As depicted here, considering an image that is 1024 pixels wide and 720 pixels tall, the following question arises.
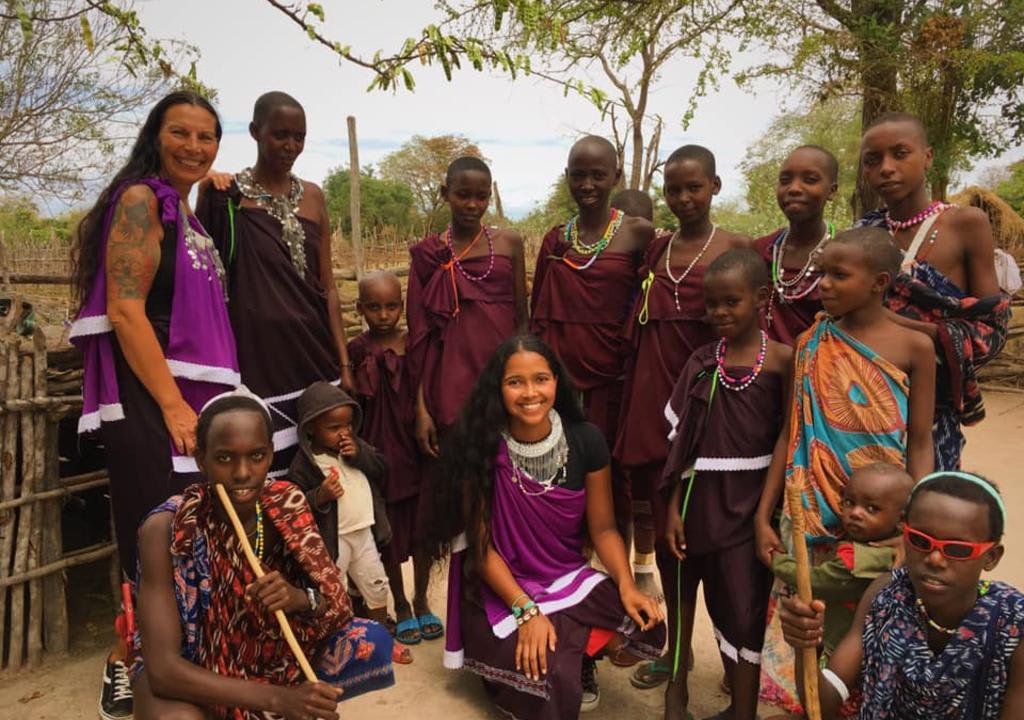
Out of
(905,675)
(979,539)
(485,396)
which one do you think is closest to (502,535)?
(485,396)

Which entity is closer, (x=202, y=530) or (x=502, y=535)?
(x=202, y=530)

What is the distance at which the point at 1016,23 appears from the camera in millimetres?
8547

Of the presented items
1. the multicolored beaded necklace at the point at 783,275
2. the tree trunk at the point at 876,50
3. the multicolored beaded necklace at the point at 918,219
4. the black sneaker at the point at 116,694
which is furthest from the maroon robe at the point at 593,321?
the tree trunk at the point at 876,50

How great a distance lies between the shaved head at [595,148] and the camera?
337 centimetres

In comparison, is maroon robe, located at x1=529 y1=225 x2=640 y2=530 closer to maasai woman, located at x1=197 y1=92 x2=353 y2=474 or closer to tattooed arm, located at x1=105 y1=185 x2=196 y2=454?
maasai woman, located at x1=197 y1=92 x2=353 y2=474

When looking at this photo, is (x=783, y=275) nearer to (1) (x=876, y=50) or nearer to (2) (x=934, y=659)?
(2) (x=934, y=659)

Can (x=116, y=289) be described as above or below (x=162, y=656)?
above

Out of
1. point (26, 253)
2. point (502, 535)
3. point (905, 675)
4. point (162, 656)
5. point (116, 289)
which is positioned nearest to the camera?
point (905, 675)

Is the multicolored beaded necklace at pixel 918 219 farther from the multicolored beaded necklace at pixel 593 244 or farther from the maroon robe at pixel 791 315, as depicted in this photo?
the multicolored beaded necklace at pixel 593 244

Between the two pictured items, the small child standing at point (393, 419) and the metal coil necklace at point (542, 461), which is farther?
the small child standing at point (393, 419)

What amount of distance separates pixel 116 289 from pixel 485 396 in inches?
52.4

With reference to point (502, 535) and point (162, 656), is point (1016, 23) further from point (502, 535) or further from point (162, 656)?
point (162, 656)

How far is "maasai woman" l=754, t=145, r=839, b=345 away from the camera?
2.86 meters

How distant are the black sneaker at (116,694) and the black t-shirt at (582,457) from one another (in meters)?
1.78
